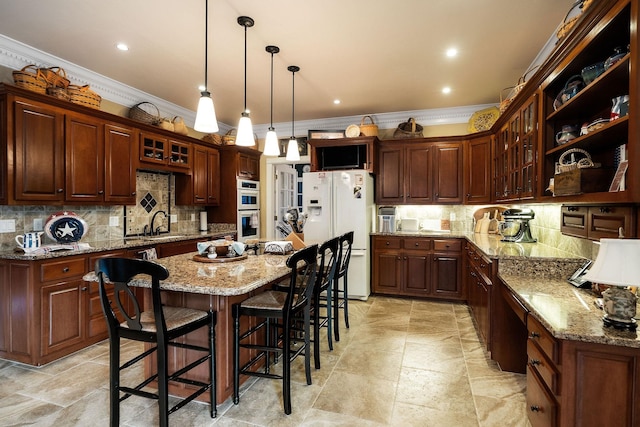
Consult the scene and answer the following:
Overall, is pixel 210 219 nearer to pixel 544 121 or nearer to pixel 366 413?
pixel 366 413

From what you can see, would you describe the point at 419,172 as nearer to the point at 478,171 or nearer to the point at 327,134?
the point at 478,171

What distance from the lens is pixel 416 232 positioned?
4.95 meters

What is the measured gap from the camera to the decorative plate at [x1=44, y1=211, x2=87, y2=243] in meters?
3.10

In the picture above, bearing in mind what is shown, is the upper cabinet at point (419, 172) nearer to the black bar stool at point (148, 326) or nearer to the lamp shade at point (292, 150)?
the lamp shade at point (292, 150)

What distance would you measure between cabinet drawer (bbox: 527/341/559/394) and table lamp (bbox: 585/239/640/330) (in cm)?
30

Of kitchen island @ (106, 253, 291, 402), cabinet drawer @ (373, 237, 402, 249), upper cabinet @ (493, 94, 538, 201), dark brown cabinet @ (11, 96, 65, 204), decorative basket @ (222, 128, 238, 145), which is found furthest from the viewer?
decorative basket @ (222, 128, 238, 145)

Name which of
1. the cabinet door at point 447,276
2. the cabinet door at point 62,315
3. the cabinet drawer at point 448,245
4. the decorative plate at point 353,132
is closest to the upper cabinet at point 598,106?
the cabinet drawer at point 448,245

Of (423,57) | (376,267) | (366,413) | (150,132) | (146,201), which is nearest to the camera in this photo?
(366,413)

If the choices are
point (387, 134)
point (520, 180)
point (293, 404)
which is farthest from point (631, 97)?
point (387, 134)

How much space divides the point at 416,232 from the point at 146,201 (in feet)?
12.3

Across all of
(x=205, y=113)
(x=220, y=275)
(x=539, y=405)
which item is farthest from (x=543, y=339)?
(x=205, y=113)

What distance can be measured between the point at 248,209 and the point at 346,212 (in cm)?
174

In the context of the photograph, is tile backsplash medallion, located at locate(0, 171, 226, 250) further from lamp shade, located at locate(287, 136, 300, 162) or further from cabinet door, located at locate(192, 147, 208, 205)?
lamp shade, located at locate(287, 136, 300, 162)

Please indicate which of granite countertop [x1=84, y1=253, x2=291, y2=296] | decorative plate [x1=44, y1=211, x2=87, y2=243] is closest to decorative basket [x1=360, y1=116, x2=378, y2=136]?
granite countertop [x1=84, y1=253, x2=291, y2=296]
